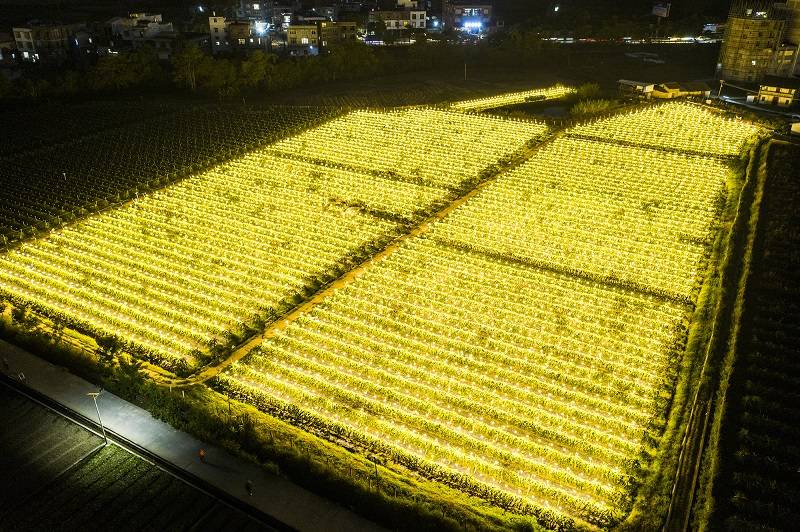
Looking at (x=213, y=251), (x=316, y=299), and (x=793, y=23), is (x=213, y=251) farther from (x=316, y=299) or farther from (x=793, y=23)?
(x=793, y=23)

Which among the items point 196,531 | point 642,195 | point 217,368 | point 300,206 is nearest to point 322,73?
point 300,206

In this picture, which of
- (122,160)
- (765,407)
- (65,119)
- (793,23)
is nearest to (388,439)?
(765,407)

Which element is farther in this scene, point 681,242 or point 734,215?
point 734,215

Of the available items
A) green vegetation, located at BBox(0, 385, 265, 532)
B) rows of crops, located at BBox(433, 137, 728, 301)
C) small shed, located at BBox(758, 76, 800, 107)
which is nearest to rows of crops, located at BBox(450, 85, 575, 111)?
rows of crops, located at BBox(433, 137, 728, 301)

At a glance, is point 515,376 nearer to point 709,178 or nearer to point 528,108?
point 709,178

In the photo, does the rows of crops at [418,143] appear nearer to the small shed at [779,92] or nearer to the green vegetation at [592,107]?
the green vegetation at [592,107]

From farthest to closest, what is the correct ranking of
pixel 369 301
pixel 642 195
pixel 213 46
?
pixel 213 46 < pixel 642 195 < pixel 369 301

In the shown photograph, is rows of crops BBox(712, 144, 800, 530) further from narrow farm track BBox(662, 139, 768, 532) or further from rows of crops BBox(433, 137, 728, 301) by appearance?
rows of crops BBox(433, 137, 728, 301)

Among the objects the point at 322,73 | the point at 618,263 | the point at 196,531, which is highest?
the point at 322,73
